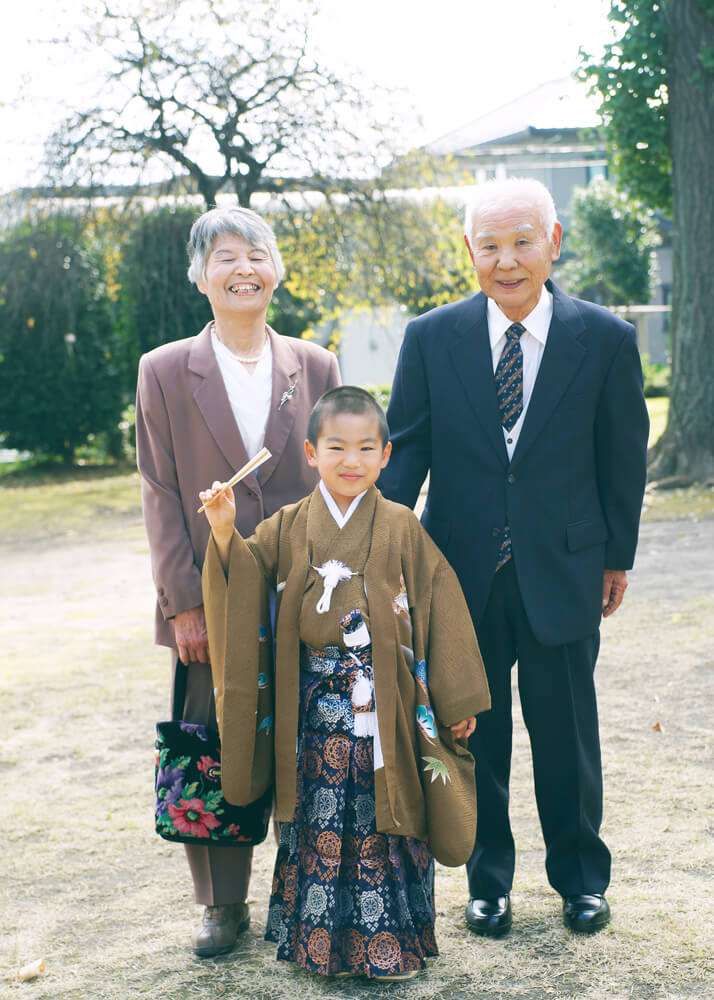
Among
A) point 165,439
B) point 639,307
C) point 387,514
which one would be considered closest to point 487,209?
point 387,514

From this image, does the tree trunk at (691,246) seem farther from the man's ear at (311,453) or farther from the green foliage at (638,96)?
the man's ear at (311,453)

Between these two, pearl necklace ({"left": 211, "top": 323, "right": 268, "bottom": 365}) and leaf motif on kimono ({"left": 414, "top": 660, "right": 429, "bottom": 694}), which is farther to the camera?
pearl necklace ({"left": 211, "top": 323, "right": 268, "bottom": 365})

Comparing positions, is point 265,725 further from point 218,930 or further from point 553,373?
point 553,373

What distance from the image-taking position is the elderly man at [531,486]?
9.26 ft

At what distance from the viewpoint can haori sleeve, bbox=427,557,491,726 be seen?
8.71 feet

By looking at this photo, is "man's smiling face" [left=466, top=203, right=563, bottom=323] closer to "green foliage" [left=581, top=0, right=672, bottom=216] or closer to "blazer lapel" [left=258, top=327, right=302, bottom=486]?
"blazer lapel" [left=258, top=327, right=302, bottom=486]

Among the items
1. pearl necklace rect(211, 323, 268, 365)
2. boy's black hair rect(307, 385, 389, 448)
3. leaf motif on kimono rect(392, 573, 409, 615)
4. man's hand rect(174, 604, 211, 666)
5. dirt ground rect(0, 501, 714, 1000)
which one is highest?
pearl necklace rect(211, 323, 268, 365)

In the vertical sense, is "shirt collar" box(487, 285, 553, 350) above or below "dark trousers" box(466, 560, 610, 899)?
above

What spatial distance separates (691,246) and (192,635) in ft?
31.1

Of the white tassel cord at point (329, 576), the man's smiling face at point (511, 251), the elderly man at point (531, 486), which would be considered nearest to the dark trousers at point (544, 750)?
the elderly man at point (531, 486)

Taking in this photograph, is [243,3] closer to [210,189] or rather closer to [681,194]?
[210,189]

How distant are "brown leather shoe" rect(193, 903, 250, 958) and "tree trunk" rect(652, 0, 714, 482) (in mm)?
9079

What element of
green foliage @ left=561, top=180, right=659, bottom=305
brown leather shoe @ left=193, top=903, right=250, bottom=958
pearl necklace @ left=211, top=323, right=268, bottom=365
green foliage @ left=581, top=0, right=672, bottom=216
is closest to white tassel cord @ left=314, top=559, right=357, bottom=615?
pearl necklace @ left=211, top=323, right=268, bottom=365

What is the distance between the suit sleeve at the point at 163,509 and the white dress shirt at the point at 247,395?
0.18 metres
